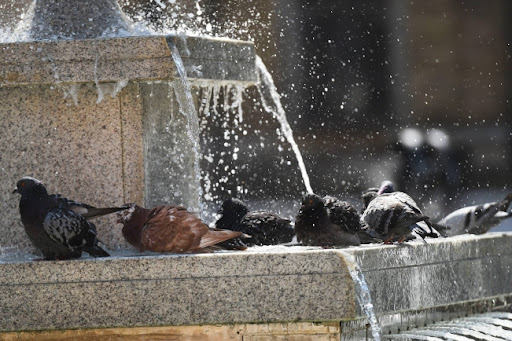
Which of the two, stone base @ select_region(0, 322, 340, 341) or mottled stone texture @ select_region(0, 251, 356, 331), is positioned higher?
mottled stone texture @ select_region(0, 251, 356, 331)

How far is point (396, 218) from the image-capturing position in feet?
21.5

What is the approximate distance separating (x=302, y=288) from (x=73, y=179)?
5.52 feet

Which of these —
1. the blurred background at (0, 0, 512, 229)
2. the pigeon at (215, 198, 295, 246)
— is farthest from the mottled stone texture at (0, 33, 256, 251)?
the blurred background at (0, 0, 512, 229)

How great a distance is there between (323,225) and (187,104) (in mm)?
1007

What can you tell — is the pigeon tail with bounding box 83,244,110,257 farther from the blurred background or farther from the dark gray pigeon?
the blurred background

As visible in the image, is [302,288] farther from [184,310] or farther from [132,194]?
[132,194]

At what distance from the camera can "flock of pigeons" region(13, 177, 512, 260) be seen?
5766 millimetres

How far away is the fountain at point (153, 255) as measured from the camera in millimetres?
5270

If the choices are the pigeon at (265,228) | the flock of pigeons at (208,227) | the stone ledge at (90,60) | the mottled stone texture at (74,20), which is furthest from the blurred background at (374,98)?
the stone ledge at (90,60)

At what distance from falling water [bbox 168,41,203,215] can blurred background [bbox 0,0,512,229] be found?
11.7 metres

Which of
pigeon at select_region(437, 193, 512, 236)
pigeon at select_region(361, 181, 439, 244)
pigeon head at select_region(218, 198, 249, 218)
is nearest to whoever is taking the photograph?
pigeon at select_region(361, 181, 439, 244)

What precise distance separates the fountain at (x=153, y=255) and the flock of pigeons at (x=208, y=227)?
0.61 feet

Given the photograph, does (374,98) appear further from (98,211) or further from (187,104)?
(98,211)

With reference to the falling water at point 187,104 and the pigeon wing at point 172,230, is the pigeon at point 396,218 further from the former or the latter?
the pigeon wing at point 172,230
